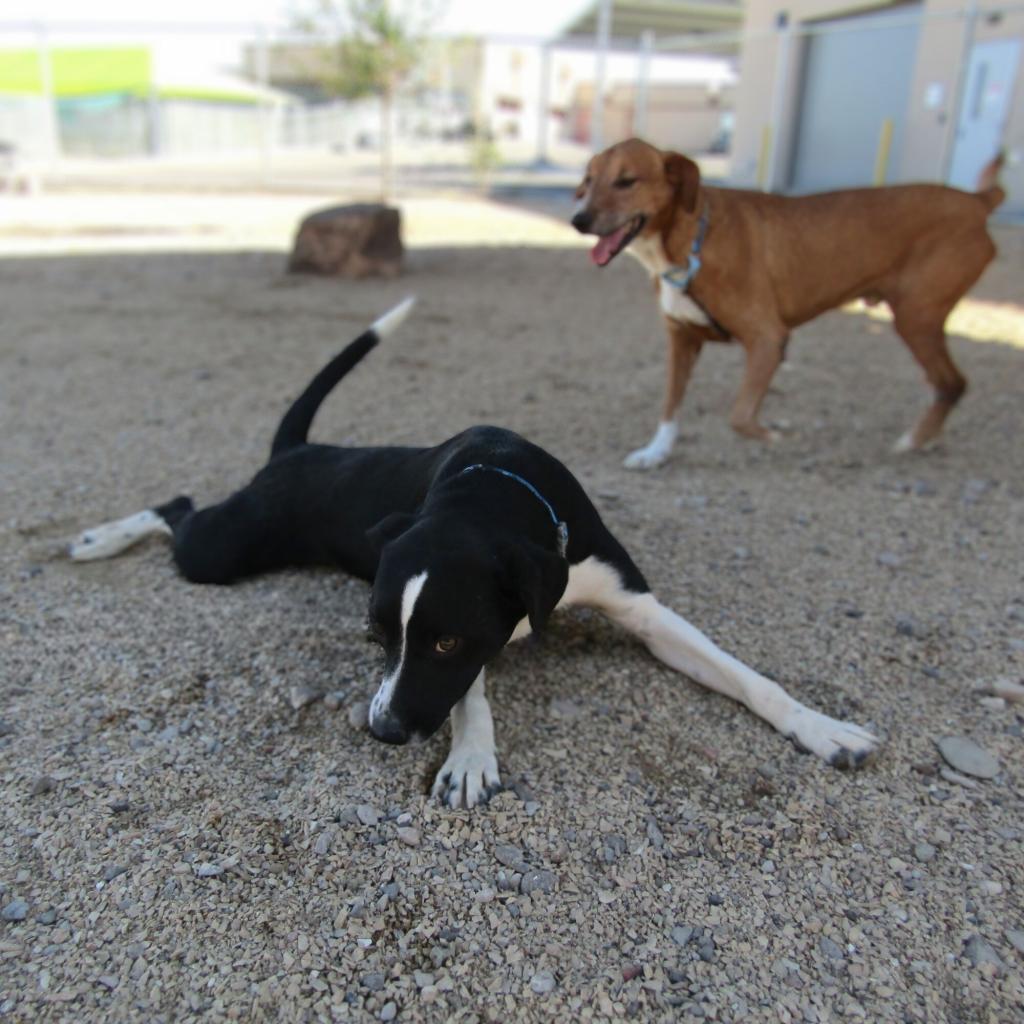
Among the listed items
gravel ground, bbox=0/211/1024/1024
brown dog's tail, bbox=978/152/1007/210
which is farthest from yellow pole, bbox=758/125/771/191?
gravel ground, bbox=0/211/1024/1024

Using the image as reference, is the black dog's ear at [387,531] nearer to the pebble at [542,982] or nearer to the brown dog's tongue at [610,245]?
the pebble at [542,982]

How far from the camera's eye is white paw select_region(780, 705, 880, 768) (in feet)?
7.79

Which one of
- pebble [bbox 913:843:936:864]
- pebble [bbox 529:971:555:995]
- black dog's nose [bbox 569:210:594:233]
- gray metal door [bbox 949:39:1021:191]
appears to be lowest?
pebble [bbox 529:971:555:995]

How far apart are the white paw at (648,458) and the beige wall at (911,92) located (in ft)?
31.6

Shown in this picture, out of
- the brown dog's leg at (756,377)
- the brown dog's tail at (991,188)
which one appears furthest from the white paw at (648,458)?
the brown dog's tail at (991,188)

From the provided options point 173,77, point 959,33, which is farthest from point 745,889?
point 173,77

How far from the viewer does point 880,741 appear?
2.44 metres

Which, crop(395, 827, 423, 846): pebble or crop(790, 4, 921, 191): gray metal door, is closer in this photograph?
crop(395, 827, 423, 846): pebble

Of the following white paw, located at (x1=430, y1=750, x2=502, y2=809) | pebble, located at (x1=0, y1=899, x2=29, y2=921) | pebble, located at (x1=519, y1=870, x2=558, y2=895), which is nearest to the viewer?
pebble, located at (x1=0, y1=899, x2=29, y2=921)

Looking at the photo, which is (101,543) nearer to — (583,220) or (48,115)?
(583,220)

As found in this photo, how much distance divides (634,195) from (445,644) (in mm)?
2570

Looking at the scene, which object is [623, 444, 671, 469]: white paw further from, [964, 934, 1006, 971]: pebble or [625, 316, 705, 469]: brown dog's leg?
[964, 934, 1006, 971]: pebble

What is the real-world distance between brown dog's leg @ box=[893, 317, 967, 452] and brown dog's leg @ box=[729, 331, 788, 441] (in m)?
0.74

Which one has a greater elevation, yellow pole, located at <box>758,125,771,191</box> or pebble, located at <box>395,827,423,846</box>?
yellow pole, located at <box>758,125,771,191</box>
